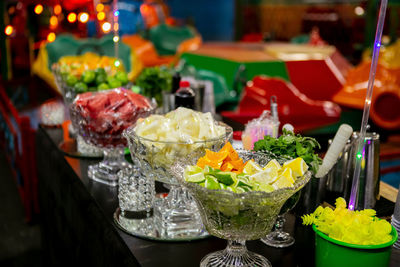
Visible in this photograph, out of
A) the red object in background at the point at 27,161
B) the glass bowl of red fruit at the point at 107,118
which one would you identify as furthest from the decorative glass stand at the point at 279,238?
the red object in background at the point at 27,161

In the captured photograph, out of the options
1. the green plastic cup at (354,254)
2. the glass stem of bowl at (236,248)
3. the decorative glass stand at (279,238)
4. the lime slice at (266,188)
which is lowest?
the decorative glass stand at (279,238)

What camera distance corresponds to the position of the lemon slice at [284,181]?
818mm

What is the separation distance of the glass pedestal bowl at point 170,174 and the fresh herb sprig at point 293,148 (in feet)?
0.41

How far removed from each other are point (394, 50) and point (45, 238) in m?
3.37

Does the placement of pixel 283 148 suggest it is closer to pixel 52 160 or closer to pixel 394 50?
pixel 52 160

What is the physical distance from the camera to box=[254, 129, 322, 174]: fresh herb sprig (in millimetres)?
1025

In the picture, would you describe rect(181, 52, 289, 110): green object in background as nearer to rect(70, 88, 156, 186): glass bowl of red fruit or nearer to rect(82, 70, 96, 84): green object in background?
rect(82, 70, 96, 84): green object in background

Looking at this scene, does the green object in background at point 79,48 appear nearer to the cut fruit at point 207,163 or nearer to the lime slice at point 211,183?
the cut fruit at point 207,163

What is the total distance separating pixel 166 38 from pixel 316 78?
4776mm

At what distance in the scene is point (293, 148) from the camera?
104cm

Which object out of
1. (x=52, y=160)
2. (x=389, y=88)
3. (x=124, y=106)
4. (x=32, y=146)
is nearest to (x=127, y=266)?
(x=124, y=106)

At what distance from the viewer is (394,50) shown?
13.2 ft

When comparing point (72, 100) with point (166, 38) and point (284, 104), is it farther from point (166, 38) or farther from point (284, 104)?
point (166, 38)

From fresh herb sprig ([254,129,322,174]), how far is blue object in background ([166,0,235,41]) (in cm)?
1037
